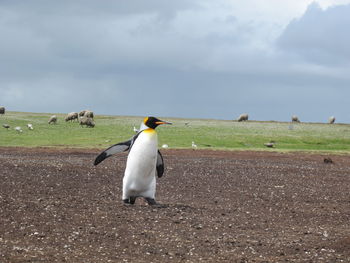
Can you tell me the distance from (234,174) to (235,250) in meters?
10.2

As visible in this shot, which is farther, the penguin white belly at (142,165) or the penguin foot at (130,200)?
the penguin foot at (130,200)

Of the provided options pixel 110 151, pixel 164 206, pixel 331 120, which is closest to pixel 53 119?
pixel 110 151

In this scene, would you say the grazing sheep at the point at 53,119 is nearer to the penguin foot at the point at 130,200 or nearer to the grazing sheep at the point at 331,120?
the penguin foot at the point at 130,200

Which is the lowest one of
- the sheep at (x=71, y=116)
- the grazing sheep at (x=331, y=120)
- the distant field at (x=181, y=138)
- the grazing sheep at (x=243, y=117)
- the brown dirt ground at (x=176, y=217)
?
the brown dirt ground at (x=176, y=217)

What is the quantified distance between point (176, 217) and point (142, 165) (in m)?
1.46

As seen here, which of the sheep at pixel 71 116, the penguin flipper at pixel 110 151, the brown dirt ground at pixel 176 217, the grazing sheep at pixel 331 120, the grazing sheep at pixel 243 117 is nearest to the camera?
the brown dirt ground at pixel 176 217

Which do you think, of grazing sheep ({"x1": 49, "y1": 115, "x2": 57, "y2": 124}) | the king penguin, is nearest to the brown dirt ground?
the king penguin

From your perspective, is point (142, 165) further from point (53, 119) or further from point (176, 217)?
point (53, 119)

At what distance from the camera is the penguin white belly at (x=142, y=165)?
A: 41.0 ft

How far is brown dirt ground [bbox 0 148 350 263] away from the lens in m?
9.06

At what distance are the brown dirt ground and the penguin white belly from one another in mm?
407

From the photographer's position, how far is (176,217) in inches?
460

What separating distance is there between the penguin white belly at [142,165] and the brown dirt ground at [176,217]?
0.41 metres

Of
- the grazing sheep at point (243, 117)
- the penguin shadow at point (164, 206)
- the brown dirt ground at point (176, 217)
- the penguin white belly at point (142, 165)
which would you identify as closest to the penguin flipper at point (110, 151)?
the penguin white belly at point (142, 165)
